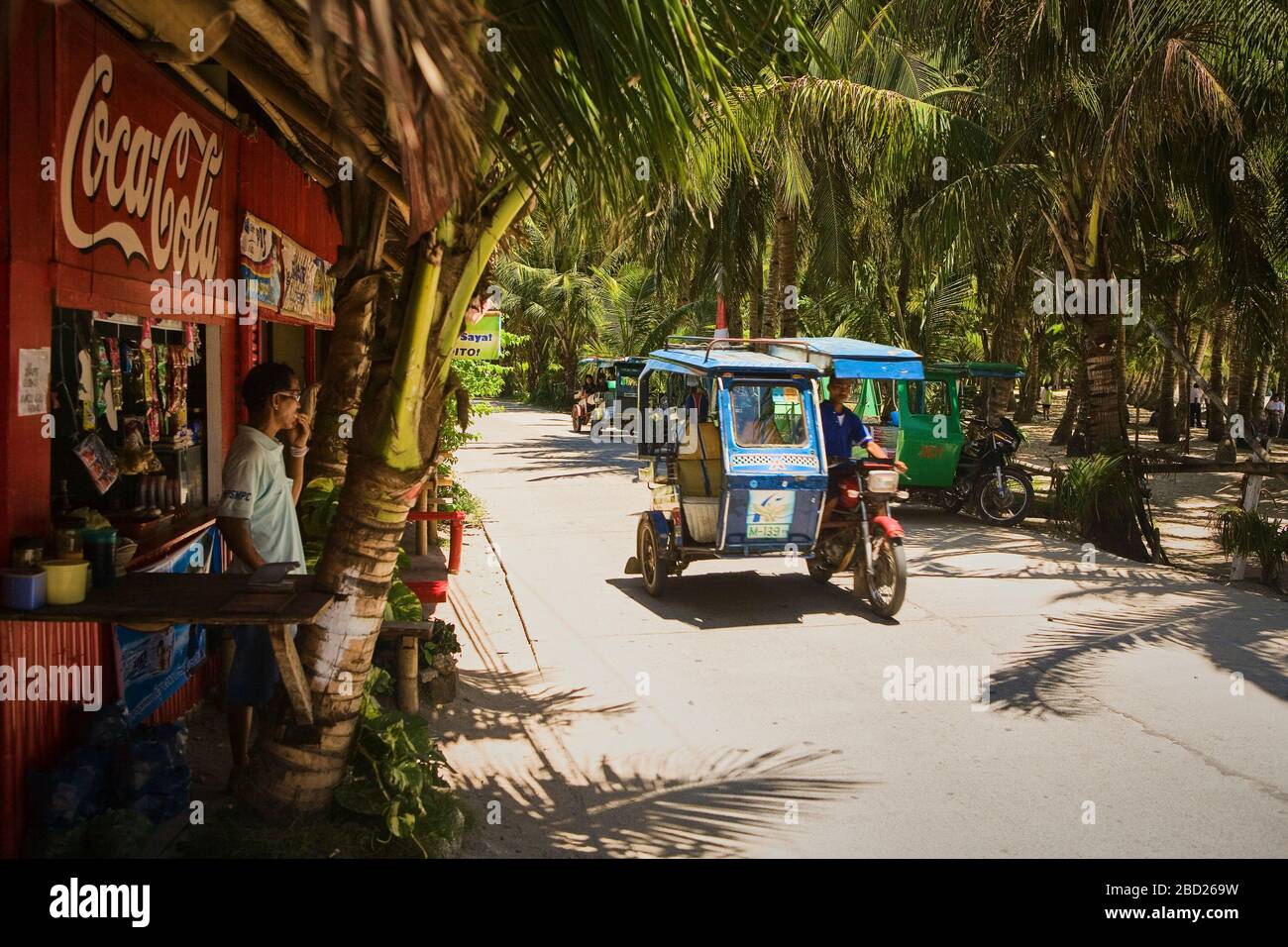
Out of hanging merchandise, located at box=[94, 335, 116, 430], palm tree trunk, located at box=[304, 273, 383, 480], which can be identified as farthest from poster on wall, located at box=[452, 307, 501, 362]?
hanging merchandise, located at box=[94, 335, 116, 430]

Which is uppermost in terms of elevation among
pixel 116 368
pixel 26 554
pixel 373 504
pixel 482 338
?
pixel 482 338

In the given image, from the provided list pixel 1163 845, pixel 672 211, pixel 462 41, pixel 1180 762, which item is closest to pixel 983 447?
pixel 672 211

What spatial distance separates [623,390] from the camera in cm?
3600

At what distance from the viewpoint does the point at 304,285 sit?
9742mm

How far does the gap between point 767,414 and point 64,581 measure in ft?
22.8

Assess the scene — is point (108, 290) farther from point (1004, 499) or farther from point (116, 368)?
point (1004, 499)

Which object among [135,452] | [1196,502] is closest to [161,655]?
[135,452]

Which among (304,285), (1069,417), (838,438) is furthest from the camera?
(1069,417)

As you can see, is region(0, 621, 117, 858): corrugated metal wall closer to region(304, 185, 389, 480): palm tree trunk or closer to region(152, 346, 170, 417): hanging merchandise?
region(304, 185, 389, 480): palm tree trunk

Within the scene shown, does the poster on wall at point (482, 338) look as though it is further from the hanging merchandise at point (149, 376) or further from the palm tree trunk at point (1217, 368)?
the palm tree trunk at point (1217, 368)

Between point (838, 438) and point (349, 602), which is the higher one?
point (838, 438)

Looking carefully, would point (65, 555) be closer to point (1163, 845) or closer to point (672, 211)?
point (1163, 845)

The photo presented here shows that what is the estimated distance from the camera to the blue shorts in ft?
16.1

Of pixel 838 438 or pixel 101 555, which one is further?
pixel 838 438
